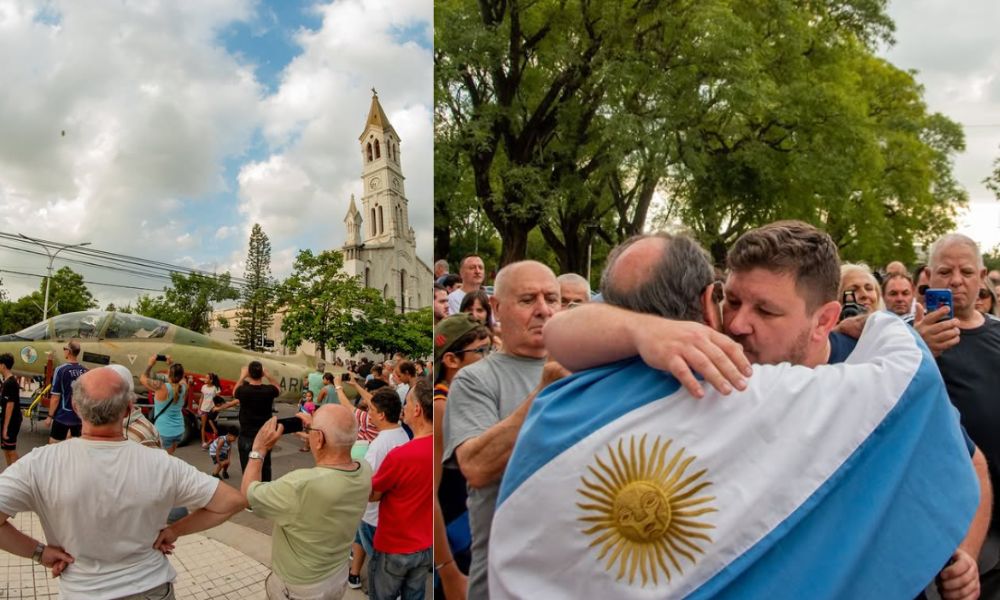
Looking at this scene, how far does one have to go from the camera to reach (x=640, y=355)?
912 mm

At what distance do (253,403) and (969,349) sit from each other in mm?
2193

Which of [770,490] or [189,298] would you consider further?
[189,298]

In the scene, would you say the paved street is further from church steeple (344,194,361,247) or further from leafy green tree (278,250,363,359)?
church steeple (344,194,361,247)

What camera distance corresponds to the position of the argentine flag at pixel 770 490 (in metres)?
0.84

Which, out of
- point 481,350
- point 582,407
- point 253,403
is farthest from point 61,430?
point 582,407

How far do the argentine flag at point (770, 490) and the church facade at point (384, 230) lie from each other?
77 centimetres

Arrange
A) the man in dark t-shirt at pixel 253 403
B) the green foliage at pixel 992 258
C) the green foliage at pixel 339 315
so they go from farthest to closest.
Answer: the man in dark t-shirt at pixel 253 403, the green foliage at pixel 339 315, the green foliage at pixel 992 258

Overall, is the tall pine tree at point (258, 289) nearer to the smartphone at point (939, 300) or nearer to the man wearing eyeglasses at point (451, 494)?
the man wearing eyeglasses at point (451, 494)

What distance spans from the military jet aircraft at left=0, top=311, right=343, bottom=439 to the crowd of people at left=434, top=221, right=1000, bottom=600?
86 cm

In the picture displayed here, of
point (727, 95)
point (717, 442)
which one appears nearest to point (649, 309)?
point (717, 442)

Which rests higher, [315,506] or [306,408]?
[306,408]

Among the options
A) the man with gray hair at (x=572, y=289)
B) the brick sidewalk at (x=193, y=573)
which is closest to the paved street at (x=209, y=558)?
the brick sidewalk at (x=193, y=573)

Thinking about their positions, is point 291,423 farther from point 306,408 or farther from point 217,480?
point 217,480

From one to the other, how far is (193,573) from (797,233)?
2224mm
